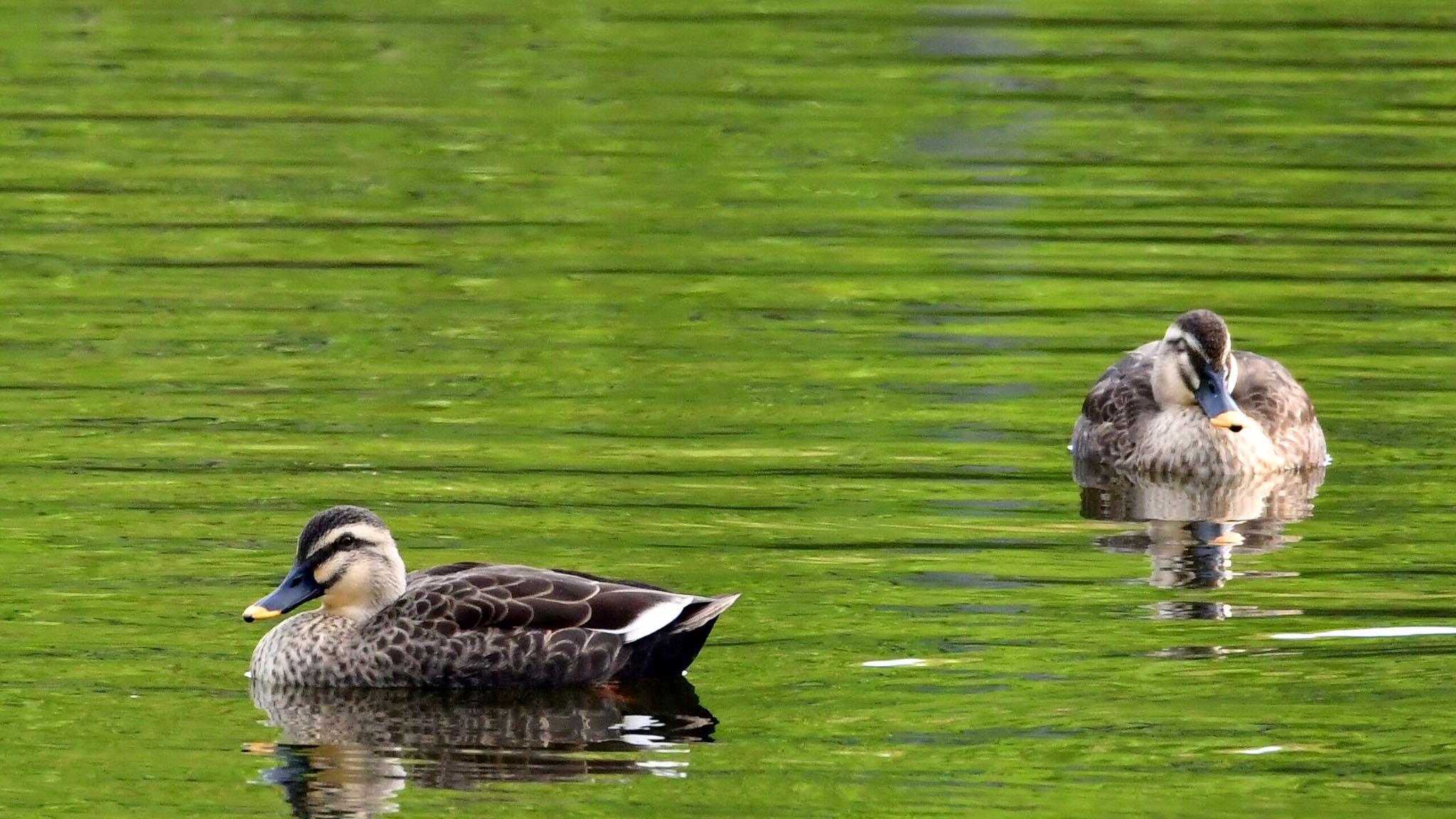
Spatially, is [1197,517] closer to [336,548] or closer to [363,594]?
[363,594]

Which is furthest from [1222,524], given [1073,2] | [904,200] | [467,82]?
[1073,2]

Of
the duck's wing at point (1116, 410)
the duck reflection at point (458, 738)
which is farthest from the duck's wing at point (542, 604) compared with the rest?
the duck's wing at point (1116, 410)

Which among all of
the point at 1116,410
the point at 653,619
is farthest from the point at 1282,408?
the point at 653,619

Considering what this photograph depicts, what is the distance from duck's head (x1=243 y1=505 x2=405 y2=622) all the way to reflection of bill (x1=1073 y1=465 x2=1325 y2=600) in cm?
324

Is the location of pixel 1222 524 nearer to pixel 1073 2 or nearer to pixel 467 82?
pixel 467 82

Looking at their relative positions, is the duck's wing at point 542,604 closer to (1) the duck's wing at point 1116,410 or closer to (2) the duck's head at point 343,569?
(2) the duck's head at point 343,569

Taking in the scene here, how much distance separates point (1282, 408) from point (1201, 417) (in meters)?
0.49

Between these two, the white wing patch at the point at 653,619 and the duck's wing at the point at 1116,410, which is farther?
the duck's wing at the point at 1116,410

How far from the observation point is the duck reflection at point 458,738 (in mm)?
10453

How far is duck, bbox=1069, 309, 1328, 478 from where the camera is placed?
16156 millimetres

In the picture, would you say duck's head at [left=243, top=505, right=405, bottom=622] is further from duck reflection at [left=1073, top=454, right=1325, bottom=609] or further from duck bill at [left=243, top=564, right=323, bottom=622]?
duck reflection at [left=1073, top=454, right=1325, bottom=609]

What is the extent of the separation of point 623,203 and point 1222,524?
855 centimetres

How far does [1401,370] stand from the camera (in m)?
17.6

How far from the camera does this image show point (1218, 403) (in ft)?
53.5
